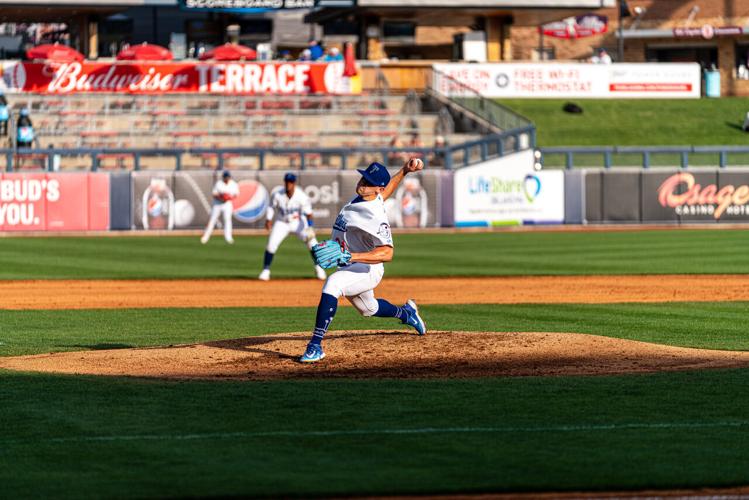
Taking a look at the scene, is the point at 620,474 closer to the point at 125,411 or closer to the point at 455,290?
the point at 125,411

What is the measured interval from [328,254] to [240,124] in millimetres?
32379

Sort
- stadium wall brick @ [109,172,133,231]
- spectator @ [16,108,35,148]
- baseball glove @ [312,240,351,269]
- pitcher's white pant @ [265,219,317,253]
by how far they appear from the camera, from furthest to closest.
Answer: spectator @ [16,108,35,148]
stadium wall brick @ [109,172,133,231]
pitcher's white pant @ [265,219,317,253]
baseball glove @ [312,240,351,269]

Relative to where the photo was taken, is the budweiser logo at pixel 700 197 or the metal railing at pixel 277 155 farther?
the budweiser logo at pixel 700 197

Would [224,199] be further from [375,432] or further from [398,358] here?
[375,432]

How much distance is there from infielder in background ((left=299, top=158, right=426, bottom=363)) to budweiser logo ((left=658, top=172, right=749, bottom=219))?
2611cm

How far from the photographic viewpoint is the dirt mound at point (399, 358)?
458 inches

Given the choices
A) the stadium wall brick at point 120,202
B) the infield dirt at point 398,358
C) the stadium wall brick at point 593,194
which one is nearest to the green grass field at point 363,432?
the infield dirt at point 398,358

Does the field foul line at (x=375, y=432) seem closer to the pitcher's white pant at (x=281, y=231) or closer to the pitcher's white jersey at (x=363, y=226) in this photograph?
the pitcher's white jersey at (x=363, y=226)

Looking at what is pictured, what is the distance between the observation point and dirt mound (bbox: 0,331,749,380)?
11.6m

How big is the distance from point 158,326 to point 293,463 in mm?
8551

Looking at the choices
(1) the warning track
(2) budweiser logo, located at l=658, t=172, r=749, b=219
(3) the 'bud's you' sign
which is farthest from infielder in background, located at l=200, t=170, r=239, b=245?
(2) budweiser logo, located at l=658, t=172, r=749, b=219

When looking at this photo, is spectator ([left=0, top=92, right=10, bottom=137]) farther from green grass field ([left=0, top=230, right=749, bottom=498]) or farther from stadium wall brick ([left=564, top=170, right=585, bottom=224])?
green grass field ([left=0, top=230, right=749, bottom=498])

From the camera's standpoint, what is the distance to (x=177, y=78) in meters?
47.1

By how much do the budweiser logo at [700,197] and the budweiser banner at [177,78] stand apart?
14.9 meters
